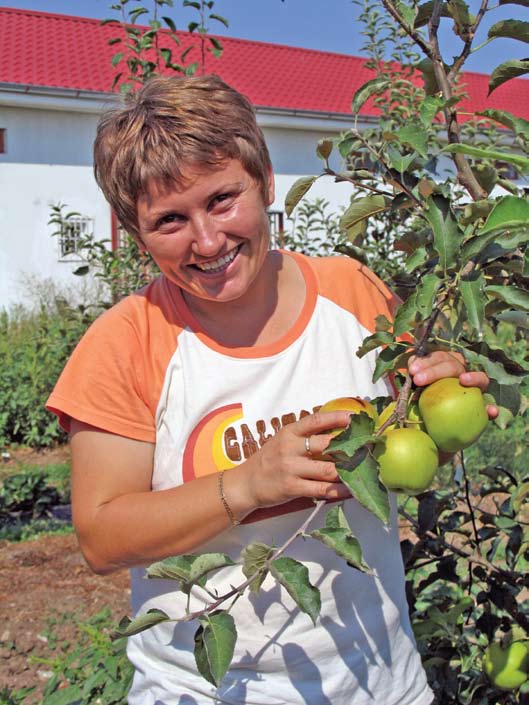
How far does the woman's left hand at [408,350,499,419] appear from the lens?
118 cm

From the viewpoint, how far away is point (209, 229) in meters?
1.36

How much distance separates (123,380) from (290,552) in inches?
16.1

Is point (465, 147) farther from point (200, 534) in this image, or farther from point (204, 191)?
point (200, 534)

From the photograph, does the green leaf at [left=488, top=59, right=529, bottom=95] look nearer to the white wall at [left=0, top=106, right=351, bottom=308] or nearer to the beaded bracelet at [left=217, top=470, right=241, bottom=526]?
the beaded bracelet at [left=217, top=470, right=241, bottom=526]

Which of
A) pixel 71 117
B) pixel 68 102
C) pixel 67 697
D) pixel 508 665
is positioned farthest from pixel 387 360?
pixel 71 117

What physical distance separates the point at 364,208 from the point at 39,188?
403 inches

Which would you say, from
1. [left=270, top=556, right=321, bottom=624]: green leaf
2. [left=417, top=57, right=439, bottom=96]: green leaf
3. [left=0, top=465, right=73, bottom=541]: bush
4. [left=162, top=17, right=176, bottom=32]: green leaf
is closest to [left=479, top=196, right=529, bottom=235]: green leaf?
[left=270, top=556, right=321, bottom=624]: green leaf

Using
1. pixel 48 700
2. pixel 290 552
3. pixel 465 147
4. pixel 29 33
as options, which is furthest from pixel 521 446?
pixel 29 33

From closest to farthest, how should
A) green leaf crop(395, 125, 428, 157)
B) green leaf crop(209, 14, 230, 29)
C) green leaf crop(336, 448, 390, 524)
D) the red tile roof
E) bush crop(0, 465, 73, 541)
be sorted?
1. green leaf crop(336, 448, 390, 524)
2. green leaf crop(395, 125, 428, 157)
3. green leaf crop(209, 14, 230, 29)
4. bush crop(0, 465, 73, 541)
5. the red tile roof

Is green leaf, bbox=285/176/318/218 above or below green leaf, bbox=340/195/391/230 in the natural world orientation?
above

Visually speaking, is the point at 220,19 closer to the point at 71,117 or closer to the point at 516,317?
the point at 516,317

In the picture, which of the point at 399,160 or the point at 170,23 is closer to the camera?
the point at 399,160

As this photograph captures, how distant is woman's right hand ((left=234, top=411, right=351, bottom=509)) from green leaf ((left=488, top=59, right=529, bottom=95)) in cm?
60

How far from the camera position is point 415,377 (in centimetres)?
117
